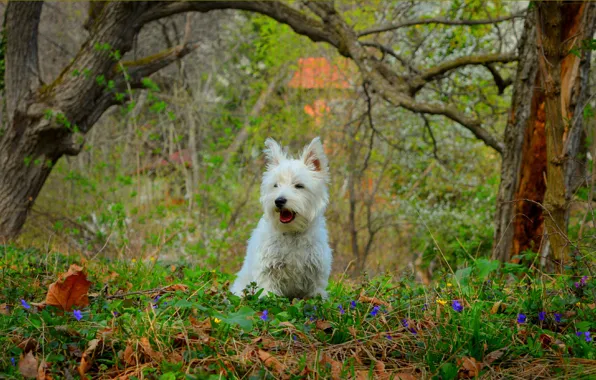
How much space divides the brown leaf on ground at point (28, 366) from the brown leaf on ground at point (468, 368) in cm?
197

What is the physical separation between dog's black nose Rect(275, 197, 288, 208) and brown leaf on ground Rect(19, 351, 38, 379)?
8.46 ft

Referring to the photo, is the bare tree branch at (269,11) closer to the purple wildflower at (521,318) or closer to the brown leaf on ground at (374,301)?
the brown leaf on ground at (374,301)

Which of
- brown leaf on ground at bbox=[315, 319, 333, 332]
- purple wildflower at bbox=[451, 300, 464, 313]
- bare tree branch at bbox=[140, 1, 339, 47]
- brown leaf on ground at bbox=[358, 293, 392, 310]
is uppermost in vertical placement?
bare tree branch at bbox=[140, 1, 339, 47]

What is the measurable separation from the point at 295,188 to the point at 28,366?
2.94 metres

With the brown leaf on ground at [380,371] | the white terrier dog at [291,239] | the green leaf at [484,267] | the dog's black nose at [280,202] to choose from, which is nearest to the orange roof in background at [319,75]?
the white terrier dog at [291,239]

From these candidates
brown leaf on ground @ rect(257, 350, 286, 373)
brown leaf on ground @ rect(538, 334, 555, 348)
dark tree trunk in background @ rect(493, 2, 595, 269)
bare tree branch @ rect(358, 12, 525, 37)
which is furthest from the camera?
bare tree branch @ rect(358, 12, 525, 37)

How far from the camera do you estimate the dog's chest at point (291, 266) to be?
510 cm

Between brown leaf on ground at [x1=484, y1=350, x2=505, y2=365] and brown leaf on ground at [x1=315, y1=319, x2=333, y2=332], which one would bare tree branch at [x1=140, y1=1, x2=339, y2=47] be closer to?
brown leaf on ground at [x1=315, y1=319, x2=333, y2=332]

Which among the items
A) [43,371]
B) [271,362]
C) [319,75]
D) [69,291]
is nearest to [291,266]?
[69,291]

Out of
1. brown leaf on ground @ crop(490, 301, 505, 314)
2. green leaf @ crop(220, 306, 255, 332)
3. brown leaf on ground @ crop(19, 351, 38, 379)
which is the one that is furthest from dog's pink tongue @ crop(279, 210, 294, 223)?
brown leaf on ground @ crop(19, 351, 38, 379)

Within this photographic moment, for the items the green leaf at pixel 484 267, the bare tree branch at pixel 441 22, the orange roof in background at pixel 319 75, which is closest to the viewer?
the green leaf at pixel 484 267

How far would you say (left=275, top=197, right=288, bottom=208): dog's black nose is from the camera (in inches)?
203

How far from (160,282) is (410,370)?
102 inches

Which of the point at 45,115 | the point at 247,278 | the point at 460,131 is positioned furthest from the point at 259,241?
the point at 460,131
